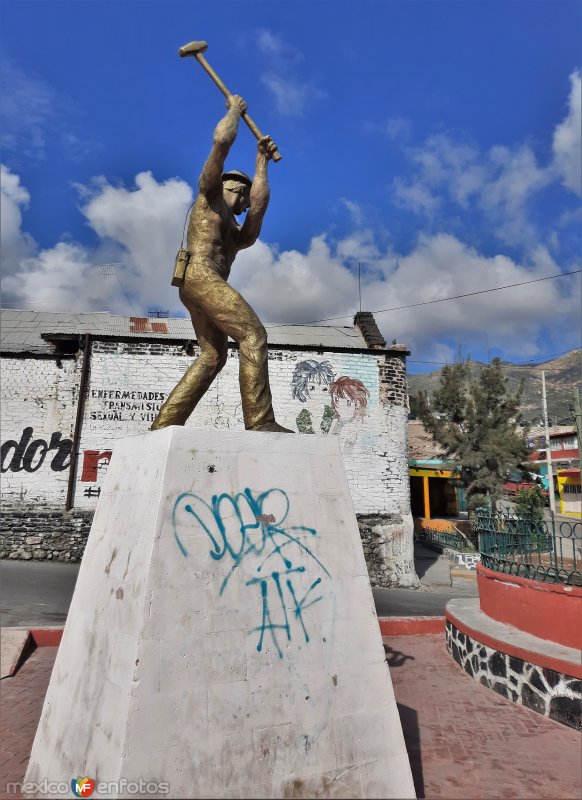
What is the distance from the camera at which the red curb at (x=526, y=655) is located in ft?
13.6

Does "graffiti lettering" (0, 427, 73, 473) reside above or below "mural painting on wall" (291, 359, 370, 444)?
below

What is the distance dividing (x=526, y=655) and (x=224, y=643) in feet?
10.7

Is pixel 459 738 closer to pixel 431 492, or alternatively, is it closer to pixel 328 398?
pixel 328 398

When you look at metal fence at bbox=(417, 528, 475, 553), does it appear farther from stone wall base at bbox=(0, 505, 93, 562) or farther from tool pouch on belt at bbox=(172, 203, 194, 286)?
tool pouch on belt at bbox=(172, 203, 194, 286)

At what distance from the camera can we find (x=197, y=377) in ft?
12.8

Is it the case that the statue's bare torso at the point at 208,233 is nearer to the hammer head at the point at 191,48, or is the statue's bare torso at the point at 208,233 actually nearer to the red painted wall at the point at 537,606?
the hammer head at the point at 191,48

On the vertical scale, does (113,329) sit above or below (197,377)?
above

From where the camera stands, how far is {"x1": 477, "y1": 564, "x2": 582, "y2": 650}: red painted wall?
4.48 m

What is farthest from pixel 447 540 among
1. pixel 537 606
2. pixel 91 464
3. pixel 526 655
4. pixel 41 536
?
pixel 526 655

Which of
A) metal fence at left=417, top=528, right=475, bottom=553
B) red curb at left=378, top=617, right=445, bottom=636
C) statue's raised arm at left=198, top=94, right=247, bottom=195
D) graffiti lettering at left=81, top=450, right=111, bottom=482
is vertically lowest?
red curb at left=378, top=617, right=445, bottom=636

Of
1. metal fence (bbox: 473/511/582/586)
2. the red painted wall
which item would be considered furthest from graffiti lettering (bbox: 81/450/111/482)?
the red painted wall

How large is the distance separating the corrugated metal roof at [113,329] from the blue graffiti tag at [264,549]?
38.3ft

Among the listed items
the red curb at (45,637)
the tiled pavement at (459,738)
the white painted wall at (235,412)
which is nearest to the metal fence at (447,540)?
Answer: the white painted wall at (235,412)

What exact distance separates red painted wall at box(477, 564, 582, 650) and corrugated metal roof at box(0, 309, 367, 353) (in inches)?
387
